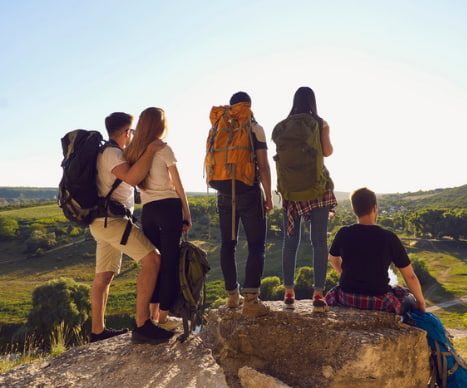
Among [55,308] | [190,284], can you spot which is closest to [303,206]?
[190,284]

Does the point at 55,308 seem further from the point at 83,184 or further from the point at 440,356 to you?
the point at 440,356

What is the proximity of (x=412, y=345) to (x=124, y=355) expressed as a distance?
322 centimetres

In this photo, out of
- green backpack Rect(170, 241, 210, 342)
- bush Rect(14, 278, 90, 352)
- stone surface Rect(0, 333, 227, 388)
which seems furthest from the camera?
bush Rect(14, 278, 90, 352)

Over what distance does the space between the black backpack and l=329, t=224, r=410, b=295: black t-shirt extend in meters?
2.61

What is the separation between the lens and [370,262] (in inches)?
161

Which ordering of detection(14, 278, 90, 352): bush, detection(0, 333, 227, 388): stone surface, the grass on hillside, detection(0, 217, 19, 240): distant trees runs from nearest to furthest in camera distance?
detection(0, 333, 227, 388): stone surface → detection(14, 278, 90, 352): bush → the grass on hillside → detection(0, 217, 19, 240): distant trees

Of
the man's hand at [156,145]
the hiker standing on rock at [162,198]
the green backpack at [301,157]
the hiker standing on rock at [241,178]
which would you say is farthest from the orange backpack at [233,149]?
the man's hand at [156,145]

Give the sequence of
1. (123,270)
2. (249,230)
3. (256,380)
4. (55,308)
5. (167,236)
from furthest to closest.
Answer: (123,270) < (55,308) < (249,230) < (256,380) < (167,236)

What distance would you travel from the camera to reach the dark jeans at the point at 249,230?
3848 mm

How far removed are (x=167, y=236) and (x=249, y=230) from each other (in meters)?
0.94

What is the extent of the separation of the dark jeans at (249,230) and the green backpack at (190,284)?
46 cm

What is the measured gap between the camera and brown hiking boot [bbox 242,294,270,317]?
13.6ft

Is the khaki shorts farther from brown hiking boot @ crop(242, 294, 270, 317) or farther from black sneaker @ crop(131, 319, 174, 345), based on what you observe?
brown hiking boot @ crop(242, 294, 270, 317)

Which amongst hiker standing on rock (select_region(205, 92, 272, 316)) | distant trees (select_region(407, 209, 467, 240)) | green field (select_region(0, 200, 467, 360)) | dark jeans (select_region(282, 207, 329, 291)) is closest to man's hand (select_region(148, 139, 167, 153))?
hiker standing on rock (select_region(205, 92, 272, 316))
